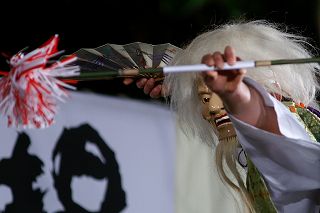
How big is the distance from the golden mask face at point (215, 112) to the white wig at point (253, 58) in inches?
1.8

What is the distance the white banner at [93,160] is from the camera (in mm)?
2029

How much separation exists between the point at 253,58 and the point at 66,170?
0.56 metres

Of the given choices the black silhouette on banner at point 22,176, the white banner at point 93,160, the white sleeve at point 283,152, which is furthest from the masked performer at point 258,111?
the black silhouette on banner at point 22,176

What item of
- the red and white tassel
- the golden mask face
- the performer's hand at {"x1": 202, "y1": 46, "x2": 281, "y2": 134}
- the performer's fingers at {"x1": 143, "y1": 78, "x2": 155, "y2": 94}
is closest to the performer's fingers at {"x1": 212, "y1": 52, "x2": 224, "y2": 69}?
the performer's hand at {"x1": 202, "y1": 46, "x2": 281, "y2": 134}

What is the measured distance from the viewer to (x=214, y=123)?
6.09 ft

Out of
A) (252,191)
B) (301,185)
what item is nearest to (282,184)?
(301,185)

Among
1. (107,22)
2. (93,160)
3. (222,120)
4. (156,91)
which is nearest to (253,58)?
(222,120)

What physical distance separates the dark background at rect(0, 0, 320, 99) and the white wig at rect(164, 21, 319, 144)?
0.74 metres

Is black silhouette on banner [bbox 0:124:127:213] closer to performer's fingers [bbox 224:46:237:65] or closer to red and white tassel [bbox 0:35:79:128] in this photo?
red and white tassel [bbox 0:35:79:128]

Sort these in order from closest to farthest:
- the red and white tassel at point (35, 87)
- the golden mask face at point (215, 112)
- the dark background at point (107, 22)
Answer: the red and white tassel at point (35, 87), the golden mask face at point (215, 112), the dark background at point (107, 22)

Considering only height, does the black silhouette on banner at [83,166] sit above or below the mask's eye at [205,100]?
below

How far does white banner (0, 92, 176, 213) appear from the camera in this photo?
Result: 203 centimetres

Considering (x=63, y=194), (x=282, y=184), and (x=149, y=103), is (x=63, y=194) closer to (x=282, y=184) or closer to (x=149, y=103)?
(x=149, y=103)

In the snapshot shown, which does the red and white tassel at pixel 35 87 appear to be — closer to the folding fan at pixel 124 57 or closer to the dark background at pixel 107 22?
the folding fan at pixel 124 57
